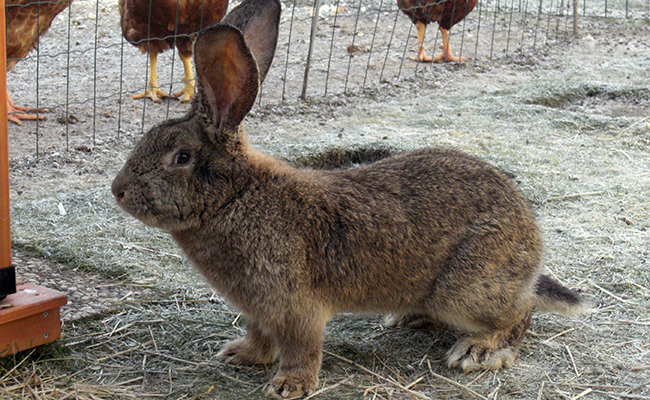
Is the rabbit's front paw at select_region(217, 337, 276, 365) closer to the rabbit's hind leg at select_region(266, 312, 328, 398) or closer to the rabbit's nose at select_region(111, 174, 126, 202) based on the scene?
the rabbit's hind leg at select_region(266, 312, 328, 398)

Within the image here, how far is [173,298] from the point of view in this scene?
3.78m

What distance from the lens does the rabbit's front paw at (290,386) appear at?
293 cm

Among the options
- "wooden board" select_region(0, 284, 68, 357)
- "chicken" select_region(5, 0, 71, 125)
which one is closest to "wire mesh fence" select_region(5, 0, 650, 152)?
"chicken" select_region(5, 0, 71, 125)

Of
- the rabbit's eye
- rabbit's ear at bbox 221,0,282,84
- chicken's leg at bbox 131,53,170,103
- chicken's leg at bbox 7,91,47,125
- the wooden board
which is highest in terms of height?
rabbit's ear at bbox 221,0,282,84

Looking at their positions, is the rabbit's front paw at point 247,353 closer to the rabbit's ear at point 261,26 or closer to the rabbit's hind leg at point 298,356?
the rabbit's hind leg at point 298,356

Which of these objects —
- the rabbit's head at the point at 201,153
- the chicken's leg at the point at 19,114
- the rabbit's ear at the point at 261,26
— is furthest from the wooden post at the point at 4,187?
the chicken's leg at the point at 19,114

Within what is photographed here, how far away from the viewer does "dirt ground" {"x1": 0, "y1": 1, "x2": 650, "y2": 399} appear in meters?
3.07

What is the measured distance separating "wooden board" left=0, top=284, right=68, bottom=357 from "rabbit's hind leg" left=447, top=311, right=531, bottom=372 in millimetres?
1778

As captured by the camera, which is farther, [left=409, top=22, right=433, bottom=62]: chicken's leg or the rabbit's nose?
[left=409, top=22, right=433, bottom=62]: chicken's leg

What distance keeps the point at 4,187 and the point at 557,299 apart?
8.32ft

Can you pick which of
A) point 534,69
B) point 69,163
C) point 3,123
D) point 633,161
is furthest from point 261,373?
point 534,69

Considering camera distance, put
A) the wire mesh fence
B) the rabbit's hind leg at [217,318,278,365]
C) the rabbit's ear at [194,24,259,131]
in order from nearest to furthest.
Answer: the rabbit's ear at [194,24,259,131] → the rabbit's hind leg at [217,318,278,365] → the wire mesh fence

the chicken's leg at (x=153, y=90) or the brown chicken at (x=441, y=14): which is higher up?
the brown chicken at (x=441, y=14)

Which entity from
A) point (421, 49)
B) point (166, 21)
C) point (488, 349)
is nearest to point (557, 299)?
point (488, 349)
